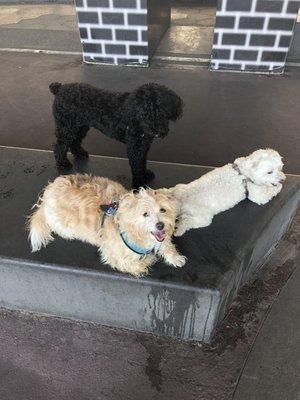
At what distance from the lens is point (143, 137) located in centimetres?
280

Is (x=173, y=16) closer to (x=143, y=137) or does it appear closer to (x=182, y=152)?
(x=182, y=152)

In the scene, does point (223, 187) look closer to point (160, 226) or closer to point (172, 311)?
point (160, 226)

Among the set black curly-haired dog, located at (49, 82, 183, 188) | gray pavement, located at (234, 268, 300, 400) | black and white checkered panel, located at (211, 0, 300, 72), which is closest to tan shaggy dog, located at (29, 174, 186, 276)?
black curly-haired dog, located at (49, 82, 183, 188)

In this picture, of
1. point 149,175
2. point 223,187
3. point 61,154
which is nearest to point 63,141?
point 61,154

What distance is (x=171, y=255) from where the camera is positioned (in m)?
2.31

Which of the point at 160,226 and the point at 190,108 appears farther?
the point at 190,108

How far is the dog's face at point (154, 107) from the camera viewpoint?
99.5 inches

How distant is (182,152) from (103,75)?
2.44 meters

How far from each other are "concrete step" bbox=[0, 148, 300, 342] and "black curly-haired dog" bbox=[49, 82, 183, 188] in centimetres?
67

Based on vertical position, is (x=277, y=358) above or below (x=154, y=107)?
below

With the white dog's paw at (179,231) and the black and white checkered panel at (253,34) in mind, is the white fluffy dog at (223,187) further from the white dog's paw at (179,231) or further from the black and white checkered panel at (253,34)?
the black and white checkered panel at (253,34)

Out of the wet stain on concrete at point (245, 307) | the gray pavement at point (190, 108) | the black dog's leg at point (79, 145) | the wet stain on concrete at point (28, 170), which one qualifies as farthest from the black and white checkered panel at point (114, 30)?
the wet stain on concrete at point (245, 307)

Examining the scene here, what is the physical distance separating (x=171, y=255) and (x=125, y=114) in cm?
114

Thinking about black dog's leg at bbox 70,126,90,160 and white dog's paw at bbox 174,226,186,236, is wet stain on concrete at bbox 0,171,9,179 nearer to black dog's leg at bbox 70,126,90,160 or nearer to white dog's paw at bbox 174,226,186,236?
black dog's leg at bbox 70,126,90,160
